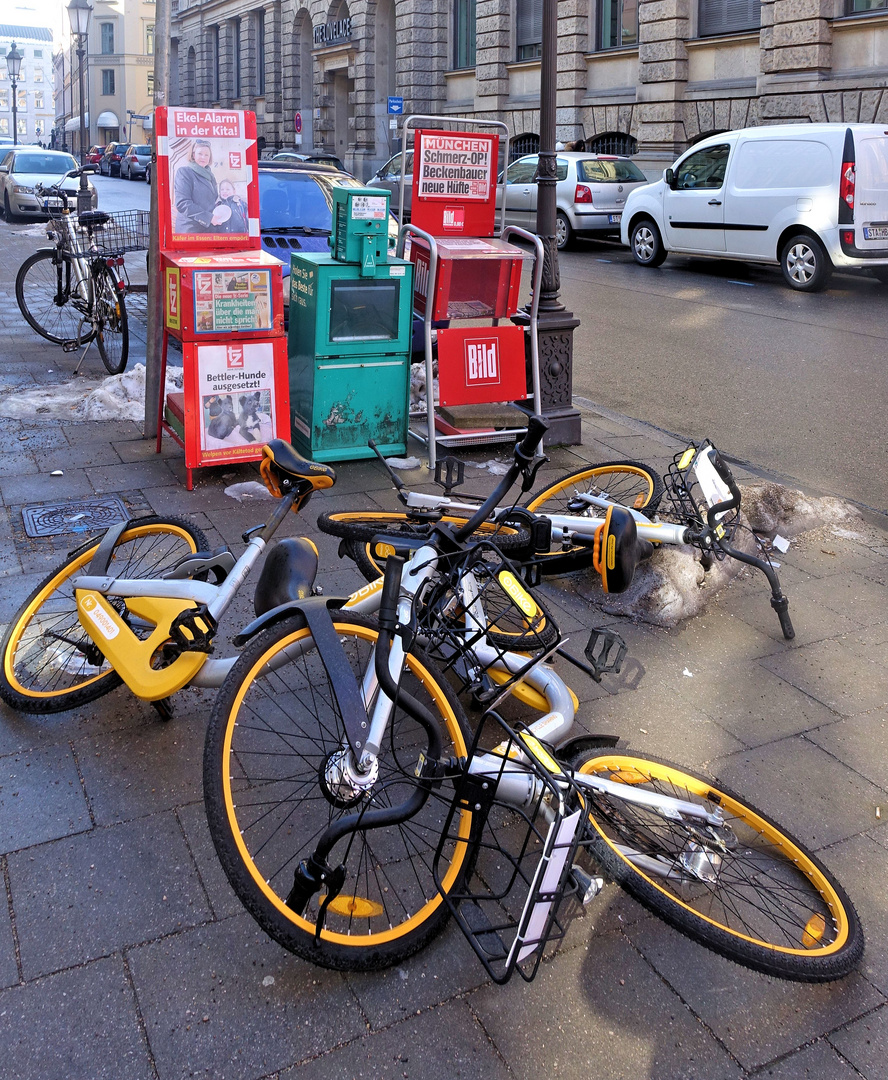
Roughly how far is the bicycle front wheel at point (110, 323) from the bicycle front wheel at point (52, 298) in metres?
0.23

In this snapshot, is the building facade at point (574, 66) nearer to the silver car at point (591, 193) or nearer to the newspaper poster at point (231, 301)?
the silver car at point (591, 193)

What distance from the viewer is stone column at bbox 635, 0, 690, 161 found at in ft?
76.9

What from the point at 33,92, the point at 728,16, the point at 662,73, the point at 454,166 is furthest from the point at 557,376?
the point at 33,92

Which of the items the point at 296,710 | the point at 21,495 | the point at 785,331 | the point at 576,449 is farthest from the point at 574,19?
the point at 296,710

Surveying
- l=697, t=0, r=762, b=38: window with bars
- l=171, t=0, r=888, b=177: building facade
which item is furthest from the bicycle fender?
l=697, t=0, r=762, b=38: window with bars

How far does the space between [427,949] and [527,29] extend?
30.8 metres

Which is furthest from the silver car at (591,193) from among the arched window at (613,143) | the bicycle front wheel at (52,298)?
the bicycle front wheel at (52,298)

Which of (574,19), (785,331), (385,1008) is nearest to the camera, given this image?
(385,1008)

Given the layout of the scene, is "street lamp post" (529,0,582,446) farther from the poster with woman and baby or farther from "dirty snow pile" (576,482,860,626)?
the poster with woman and baby

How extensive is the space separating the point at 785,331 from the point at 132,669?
32.2 ft

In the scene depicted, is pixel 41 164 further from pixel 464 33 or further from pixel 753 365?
pixel 753 365

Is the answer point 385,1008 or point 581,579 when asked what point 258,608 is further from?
point 581,579

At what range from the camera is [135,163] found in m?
44.3

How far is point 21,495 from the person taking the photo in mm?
5582
